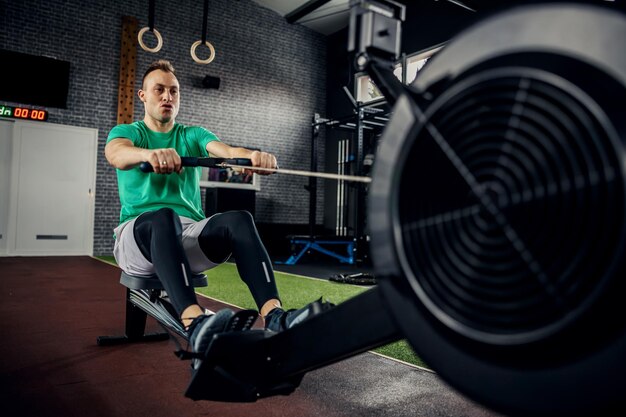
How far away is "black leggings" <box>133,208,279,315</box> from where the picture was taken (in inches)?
50.8

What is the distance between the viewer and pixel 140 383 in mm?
1533

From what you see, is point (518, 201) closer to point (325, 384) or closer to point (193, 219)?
point (325, 384)

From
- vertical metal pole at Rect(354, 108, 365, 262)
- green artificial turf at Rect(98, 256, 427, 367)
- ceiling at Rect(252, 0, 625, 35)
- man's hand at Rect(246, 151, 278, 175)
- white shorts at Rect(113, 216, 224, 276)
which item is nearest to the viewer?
man's hand at Rect(246, 151, 278, 175)

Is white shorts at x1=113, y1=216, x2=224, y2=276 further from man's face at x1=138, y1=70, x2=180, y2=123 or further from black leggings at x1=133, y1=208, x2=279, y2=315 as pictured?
man's face at x1=138, y1=70, x2=180, y2=123

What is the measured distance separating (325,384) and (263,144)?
23.8 ft

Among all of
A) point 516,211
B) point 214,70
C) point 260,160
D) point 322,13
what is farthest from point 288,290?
point 322,13

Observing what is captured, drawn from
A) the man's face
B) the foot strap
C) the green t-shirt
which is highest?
the man's face

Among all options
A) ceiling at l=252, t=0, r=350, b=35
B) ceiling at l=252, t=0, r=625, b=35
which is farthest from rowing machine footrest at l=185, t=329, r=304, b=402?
ceiling at l=252, t=0, r=350, b=35

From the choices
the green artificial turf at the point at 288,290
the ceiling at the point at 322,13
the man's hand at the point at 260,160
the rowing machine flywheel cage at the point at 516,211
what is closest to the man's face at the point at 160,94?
the man's hand at the point at 260,160

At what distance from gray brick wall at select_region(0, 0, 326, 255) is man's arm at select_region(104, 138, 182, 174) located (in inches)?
238

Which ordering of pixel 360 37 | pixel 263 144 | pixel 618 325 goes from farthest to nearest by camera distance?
pixel 263 144
pixel 360 37
pixel 618 325

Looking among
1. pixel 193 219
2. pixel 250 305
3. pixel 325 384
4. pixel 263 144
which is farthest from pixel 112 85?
pixel 325 384

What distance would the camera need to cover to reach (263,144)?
8.53m

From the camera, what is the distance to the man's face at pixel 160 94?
5.87 ft
